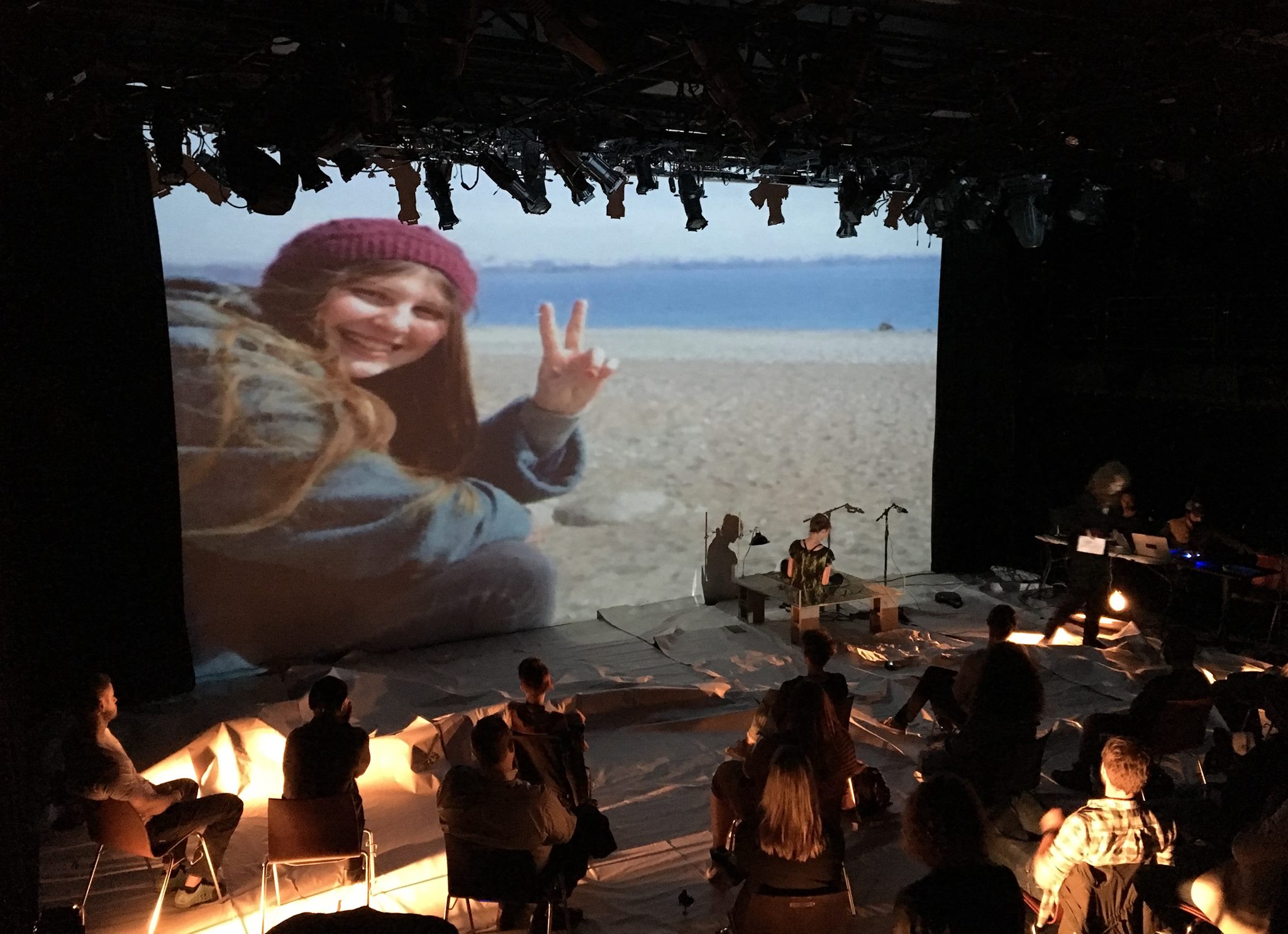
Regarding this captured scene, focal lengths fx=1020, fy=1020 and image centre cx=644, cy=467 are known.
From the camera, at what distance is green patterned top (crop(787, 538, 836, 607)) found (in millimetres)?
6891

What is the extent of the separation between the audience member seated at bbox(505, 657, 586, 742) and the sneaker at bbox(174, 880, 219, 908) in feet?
4.28

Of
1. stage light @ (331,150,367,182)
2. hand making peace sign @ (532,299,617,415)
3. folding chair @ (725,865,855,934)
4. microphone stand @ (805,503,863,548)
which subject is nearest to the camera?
folding chair @ (725,865,855,934)

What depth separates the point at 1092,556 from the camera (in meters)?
6.91

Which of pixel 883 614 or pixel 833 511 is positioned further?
pixel 833 511

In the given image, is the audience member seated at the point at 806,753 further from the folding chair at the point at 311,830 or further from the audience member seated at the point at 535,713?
the folding chair at the point at 311,830

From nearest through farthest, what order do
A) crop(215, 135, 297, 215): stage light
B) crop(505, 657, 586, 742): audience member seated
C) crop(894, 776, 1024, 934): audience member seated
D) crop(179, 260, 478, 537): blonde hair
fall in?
crop(894, 776, 1024, 934): audience member seated < crop(505, 657, 586, 742): audience member seated < crop(215, 135, 297, 215): stage light < crop(179, 260, 478, 537): blonde hair

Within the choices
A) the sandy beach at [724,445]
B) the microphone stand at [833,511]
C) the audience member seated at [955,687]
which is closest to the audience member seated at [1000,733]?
the audience member seated at [955,687]

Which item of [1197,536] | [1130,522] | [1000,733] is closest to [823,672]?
[1000,733]

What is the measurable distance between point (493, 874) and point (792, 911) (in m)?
0.94

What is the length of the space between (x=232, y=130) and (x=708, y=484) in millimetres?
4269

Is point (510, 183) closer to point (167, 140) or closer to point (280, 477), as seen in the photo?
point (167, 140)

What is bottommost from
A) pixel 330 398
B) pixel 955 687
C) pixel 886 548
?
pixel 886 548

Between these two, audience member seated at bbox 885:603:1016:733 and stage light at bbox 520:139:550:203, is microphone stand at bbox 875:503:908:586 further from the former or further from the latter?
stage light at bbox 520:139:550:203

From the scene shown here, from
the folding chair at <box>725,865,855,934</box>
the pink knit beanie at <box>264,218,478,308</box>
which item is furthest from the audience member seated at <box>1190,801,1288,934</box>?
the pink knit beanie at <box>264,218,478,308</box>
